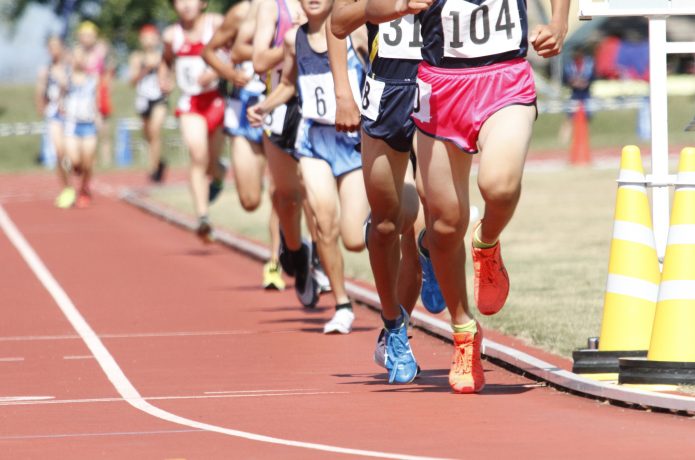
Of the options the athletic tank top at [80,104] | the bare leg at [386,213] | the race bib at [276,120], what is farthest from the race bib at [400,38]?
the athletic tank top at [80,104]

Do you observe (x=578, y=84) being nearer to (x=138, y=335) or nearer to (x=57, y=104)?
(x=57, y=104)

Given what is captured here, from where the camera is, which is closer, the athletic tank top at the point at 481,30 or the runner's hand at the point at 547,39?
the runner's hand at the point at 547,39

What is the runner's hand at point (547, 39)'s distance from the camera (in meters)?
8.21

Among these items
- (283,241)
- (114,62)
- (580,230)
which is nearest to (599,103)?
(114,62)

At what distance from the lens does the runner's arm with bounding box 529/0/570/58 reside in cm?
822

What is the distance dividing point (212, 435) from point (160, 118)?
20.5 meters

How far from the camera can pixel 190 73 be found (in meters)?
18.7

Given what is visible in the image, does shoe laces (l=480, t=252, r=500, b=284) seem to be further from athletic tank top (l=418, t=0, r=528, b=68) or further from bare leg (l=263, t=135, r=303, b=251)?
bare leg (l=263, t=135, r=303, b=251)

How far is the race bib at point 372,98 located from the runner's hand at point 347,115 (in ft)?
0.27

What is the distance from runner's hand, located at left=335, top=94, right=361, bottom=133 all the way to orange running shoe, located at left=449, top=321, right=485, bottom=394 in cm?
117

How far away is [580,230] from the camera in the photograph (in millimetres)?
19453

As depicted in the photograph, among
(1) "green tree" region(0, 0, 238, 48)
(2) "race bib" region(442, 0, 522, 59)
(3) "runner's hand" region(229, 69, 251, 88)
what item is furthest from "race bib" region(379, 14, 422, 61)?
(1) "green tree" region(0, 0, 238, 48)

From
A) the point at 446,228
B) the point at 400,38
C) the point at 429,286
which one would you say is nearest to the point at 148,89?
the point at 429,286

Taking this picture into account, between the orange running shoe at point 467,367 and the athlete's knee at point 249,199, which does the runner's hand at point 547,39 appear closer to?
the orange running shoe at point 467,367
